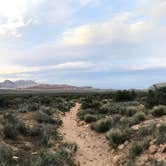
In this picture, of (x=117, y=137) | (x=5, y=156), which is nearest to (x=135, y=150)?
(x=117, y=137)

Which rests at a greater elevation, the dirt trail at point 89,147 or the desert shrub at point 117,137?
the desert shrub at point 117,137

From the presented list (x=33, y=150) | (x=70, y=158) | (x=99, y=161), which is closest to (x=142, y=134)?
(x=99, y=161)

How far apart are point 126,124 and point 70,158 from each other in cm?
617

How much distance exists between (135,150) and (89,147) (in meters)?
4.28

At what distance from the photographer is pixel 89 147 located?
61.3 feet

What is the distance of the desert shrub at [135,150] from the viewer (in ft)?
47.8

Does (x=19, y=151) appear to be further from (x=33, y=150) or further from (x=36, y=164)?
(x=36, y=164)

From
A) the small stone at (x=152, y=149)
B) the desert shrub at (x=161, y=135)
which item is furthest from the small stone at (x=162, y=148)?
the desert shrub at (x=161, y=135)

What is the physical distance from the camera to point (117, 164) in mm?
14836

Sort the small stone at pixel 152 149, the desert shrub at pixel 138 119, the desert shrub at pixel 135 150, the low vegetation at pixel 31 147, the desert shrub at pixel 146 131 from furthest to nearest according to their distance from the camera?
the desert shrub at pixel 138 119
the desert shrub at pixel 146 131
the desert shrub at pixel 135 150
the small stone at pixel 152 149
the low vegetation at pixel 31 147

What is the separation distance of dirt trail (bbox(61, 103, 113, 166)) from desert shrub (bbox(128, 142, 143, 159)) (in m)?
1.12

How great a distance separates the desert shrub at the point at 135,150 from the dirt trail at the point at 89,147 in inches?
44.2

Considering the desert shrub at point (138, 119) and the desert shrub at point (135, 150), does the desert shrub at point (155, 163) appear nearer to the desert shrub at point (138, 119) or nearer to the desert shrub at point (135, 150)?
the desert shrub at point (135, 150)

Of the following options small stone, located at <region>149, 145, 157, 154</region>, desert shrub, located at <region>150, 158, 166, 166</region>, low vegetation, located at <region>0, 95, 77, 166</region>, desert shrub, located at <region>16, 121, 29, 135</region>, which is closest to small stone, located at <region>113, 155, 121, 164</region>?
small stone, located at <region>149, 145, 157, 154</region>
